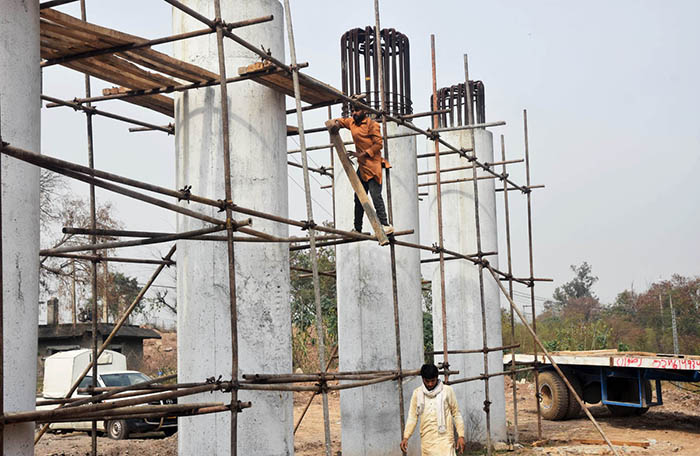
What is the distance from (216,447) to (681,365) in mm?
8881

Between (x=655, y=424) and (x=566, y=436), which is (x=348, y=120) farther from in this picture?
(x=655, y=424)

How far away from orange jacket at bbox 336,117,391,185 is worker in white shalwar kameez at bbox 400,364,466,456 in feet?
9.13

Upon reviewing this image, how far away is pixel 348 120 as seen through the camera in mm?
9078

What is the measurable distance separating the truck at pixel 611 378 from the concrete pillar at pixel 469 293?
1.07 m

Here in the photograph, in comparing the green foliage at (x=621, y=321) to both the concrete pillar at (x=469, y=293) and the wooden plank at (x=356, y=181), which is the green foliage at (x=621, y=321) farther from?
the wooden plank at (x=356, y=181)

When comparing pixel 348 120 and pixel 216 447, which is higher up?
pixel 348 120

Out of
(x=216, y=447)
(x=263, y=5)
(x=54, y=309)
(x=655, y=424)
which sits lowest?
(x=655, y=424)

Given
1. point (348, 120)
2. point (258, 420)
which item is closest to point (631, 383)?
point (348, 120)

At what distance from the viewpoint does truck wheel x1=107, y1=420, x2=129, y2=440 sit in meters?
13.8

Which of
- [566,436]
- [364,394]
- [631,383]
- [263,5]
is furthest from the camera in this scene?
[631,383]

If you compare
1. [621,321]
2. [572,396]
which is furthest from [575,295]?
[572,396]

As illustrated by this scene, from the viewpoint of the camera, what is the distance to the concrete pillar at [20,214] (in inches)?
181

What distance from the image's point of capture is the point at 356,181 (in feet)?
29.4

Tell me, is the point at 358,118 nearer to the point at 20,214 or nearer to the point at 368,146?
the point at 368,146
